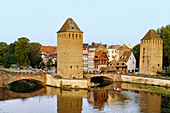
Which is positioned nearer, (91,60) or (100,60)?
(100,60)

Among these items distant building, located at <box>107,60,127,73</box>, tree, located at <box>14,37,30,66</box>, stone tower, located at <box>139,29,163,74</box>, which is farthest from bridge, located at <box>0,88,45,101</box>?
stone tower, located at <box>139,29,163,74</box>

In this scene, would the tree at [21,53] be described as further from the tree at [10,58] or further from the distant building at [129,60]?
the distant building at [129,60]

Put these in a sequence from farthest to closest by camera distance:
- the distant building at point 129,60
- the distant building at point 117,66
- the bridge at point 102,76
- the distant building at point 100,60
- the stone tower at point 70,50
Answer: the distant building at point 129,60 → the distant building at point 100,60 → the distant building at point 117,66 → the bridge at point 102,76 → the stone tower at point 70,50

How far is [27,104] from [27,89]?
1355cm

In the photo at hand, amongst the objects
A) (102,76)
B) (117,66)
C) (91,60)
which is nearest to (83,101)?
(102,76)

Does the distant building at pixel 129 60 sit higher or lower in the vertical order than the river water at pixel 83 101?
higher

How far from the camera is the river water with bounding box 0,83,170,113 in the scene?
115 feet

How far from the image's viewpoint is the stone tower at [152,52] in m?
61.9

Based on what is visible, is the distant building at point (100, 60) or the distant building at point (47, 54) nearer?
the distant building at point (100, 60)

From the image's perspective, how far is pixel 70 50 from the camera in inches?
2042

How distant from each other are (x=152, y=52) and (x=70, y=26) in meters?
22.8

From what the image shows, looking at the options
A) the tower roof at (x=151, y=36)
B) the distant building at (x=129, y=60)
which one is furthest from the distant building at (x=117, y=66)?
the tower roof at (x=151, y=36)

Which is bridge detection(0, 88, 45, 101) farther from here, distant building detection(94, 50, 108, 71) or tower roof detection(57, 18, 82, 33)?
distant building detection(94, 50, 108, 71)

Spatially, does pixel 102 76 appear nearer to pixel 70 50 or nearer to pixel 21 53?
pixel 70 50
